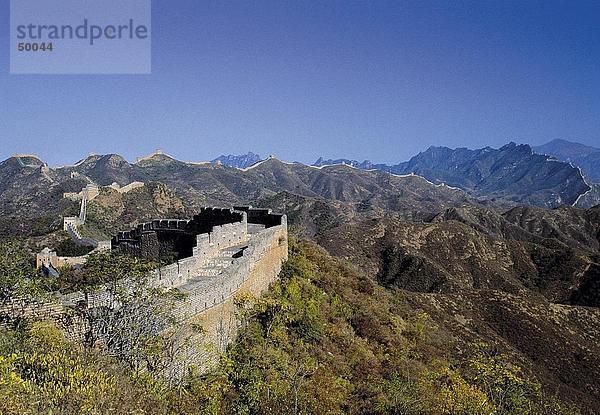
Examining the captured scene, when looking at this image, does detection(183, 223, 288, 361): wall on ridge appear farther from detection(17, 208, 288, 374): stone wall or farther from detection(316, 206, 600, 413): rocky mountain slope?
detection(316, 206, 600, 413): rocky mountain slope

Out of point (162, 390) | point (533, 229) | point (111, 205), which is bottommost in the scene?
point (533, 229)

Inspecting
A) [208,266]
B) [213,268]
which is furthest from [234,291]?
[208,266]

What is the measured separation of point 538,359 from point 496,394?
36.4m

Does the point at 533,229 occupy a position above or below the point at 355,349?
below

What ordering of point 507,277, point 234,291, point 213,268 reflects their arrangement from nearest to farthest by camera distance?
point 234,291, point 213,268, point 507,277

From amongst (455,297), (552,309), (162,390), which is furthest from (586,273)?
(162,390)

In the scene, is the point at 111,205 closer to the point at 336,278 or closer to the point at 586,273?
the point at 336,278

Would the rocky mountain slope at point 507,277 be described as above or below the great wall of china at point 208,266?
below

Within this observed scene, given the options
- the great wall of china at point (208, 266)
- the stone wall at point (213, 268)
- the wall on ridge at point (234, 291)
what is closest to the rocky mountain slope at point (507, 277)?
the wall on ridge at point (234, 291)

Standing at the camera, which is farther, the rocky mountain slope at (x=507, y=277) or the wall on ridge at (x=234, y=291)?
the rocky mountain slope at (x=507, y=277)

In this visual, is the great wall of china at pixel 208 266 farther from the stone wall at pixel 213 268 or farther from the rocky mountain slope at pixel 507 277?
the rocky mountain slope at pixel 507 277

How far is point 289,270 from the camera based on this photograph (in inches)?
1134

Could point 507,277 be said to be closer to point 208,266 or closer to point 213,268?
point 208,266

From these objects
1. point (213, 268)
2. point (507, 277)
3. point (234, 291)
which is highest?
point (213, 268)
